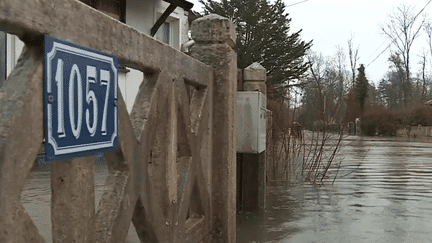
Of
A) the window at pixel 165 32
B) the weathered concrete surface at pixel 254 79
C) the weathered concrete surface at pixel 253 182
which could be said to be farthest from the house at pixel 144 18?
the weathered concrete surface at pixel 253 182

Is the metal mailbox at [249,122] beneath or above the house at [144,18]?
beneath

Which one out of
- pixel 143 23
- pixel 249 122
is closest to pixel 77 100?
pixel 249 122

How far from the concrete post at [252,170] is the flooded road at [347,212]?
0.15 m

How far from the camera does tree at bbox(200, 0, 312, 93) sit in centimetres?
2695

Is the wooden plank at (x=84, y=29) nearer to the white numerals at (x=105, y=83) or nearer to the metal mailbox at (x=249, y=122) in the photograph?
the white numerals at (x=105, y=83)

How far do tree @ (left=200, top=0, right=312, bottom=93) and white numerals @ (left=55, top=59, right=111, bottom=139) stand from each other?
24670mm

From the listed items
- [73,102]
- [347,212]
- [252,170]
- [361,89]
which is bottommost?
[347,212]

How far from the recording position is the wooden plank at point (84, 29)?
1.32 meters

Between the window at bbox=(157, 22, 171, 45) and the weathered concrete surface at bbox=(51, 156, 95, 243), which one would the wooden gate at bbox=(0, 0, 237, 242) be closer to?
the weathered concrete surface at bbox=(51, 156, 95, 243)

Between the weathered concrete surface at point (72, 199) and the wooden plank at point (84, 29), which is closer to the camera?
the wooden plank at point (84, 29)

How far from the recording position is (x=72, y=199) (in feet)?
5.13

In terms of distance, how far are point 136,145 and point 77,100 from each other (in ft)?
1.65

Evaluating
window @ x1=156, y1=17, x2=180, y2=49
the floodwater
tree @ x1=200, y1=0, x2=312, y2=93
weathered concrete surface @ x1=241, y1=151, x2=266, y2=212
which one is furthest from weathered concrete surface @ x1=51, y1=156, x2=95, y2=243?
tree @ x1=200, y1=0, x2=312, y2=93

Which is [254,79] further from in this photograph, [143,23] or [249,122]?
[143,23]
